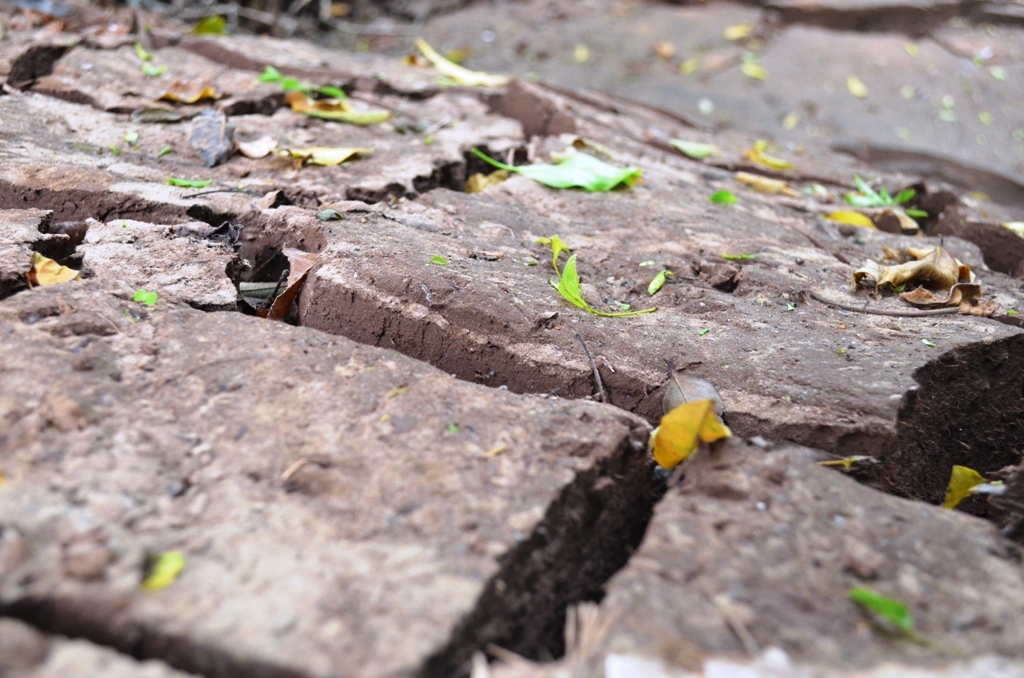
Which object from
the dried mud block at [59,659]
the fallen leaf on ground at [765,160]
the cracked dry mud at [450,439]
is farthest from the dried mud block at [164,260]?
the fallen leaf on ground at [765,160]

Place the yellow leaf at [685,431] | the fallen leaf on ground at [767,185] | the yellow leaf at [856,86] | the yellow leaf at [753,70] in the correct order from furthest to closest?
the yellow leaf at [753,70] → the yellow leaf at [856,86] → the fallen leaf on ground at [767,185] → the yellow leaf at [685,431]

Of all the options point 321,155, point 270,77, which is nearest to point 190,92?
point 270,77

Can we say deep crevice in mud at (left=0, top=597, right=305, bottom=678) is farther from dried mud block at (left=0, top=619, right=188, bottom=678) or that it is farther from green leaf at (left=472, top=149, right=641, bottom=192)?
green leaf at (left=472, top=149, right=641, bottom=192)

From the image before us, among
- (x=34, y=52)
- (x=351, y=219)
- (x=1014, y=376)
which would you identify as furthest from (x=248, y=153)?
(x=1014, y=376)

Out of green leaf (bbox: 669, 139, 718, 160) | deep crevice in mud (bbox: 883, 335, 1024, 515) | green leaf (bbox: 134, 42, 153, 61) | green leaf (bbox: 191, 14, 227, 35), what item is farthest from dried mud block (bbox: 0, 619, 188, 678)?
green leaf (bbox: 191, 14, 227, 35)

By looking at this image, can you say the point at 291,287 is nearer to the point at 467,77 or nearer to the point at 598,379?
the point at 598,379

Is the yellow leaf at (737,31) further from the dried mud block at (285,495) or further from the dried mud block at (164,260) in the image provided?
the dried mud block at (285,495)

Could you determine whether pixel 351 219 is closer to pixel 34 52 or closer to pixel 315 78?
pixel 315 78
